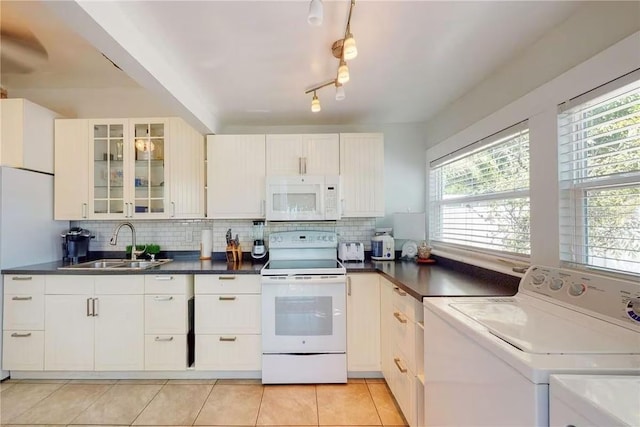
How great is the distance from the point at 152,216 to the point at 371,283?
2.12 m

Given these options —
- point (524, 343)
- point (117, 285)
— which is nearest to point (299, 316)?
point (117, 285)

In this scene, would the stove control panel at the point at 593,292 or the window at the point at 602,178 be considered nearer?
the stove control panel at the point at 593,292

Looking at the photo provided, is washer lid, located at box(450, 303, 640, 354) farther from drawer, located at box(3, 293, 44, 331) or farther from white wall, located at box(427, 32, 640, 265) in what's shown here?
drawer, located at box(3, 293, 44, 331)

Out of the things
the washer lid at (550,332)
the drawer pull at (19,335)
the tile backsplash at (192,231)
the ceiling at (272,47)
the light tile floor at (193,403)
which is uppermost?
the ceiling at (272,47)

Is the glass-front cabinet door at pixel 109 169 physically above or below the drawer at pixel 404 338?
above

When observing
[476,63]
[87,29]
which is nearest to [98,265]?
[87,29]

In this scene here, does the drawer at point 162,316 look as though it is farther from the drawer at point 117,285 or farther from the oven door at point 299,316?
the oven door at point 299,316

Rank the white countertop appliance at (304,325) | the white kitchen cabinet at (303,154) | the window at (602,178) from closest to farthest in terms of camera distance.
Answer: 1. the window at (602,178)
2. the white countertop appliance at (304,325)
3. the white kitchen cabinet at (303,154)

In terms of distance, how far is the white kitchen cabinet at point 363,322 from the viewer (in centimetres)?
225

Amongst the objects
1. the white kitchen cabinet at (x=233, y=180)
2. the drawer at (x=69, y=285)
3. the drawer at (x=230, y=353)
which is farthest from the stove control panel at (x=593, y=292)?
the drawer at (x=69, y=285)

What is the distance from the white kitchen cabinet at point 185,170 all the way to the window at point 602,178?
8.79 feet

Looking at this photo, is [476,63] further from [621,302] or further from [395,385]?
[395,385]

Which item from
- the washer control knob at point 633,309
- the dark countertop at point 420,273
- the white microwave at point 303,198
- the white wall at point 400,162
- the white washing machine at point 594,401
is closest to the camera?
the white washing machine at point 594,401

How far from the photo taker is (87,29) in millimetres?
1200
